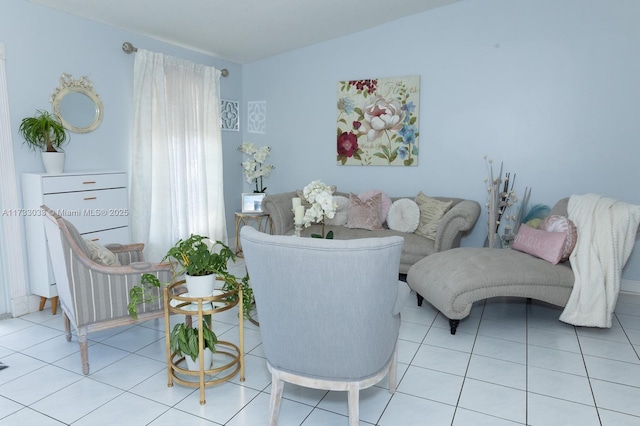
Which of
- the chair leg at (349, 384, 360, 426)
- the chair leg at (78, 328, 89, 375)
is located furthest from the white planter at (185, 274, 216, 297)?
the chair leg at (349, 384, 360, 426)

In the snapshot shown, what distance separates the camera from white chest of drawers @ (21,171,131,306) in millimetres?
3293

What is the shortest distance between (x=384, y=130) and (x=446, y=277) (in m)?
2.32

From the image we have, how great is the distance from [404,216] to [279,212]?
132cm

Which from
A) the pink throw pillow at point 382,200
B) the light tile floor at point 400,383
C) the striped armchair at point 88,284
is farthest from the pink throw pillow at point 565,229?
the striped armchair at point 88,284

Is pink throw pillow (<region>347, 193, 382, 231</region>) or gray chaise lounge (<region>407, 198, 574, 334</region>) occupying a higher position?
pink throw pillow (<region>347, 193, 382, 231</region>)

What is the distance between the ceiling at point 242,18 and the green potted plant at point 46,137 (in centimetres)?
95

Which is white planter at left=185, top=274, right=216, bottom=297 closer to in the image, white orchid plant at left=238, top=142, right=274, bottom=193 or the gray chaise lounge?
the gray chaise lounge

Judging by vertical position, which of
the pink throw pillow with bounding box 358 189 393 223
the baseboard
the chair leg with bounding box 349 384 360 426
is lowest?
A: the baseboard

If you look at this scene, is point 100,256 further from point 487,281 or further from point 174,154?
point 487,281

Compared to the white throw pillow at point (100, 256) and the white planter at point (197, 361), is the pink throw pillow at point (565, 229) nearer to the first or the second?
the white planter at point (197, 361)

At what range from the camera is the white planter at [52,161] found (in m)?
3.37

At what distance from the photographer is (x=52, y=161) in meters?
3.38

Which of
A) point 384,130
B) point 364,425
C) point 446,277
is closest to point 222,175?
point 384,130

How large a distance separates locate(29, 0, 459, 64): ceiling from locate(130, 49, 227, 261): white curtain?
326 mm
